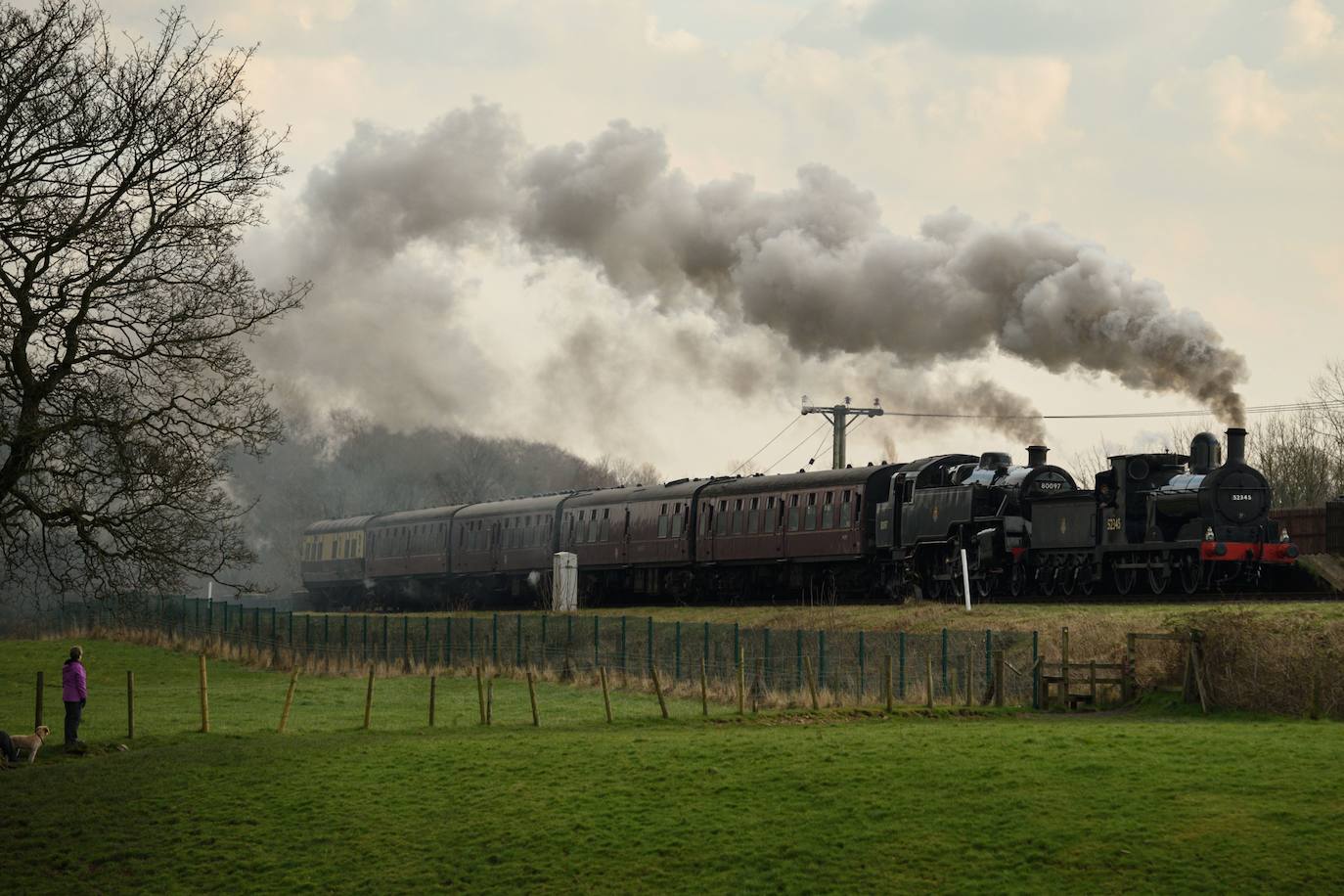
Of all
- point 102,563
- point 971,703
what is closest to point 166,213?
point 102,563

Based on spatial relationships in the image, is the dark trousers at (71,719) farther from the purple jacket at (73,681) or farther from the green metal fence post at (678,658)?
the green metal fence post at (678,658)

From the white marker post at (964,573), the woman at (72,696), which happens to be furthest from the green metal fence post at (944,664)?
the woman at (72,696)

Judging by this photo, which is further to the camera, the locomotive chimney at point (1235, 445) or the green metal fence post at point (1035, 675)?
the locomotive chimney at point (1235, 445)

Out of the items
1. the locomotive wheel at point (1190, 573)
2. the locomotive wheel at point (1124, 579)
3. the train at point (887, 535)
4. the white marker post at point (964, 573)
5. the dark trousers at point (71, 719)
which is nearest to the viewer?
the dark trousers at point (71, 719)

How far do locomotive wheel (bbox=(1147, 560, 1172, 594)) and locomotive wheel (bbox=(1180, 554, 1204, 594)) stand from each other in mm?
311

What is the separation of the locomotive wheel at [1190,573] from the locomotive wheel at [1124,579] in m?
1.22

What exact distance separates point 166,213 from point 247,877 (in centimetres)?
1490

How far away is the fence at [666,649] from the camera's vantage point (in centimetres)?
3409

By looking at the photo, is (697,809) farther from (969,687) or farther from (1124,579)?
(1124,579)

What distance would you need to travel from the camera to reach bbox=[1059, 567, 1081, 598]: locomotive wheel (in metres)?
41.4

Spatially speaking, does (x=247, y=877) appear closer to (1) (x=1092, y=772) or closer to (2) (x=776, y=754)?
(2) (x=776, y=754)

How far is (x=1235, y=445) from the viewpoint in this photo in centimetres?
3831

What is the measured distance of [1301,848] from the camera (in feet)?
58.5

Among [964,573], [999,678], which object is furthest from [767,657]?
[964,573]
